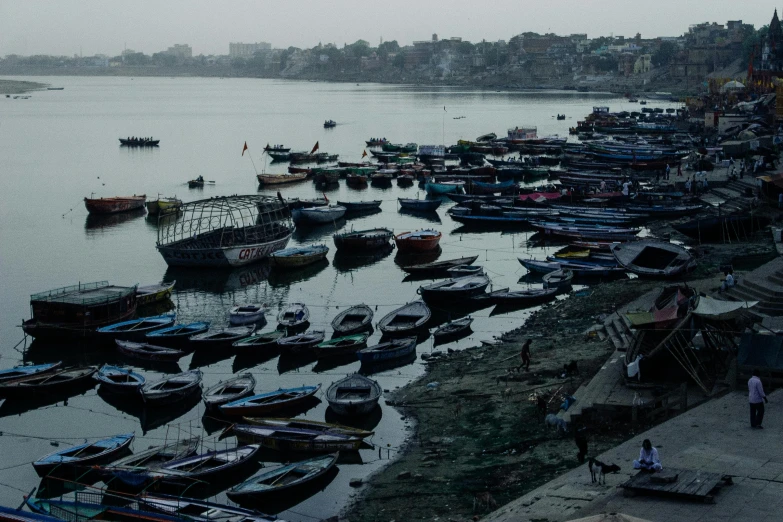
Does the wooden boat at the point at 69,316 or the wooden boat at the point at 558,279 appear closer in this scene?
the wooden boat at the point at 69,316

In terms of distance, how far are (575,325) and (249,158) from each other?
66.0 m

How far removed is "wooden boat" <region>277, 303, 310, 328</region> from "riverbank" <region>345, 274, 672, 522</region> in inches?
212

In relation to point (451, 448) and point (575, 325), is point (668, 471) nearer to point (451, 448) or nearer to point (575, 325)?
point (451, 448)

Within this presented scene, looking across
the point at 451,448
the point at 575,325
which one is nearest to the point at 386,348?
the point at 575,325

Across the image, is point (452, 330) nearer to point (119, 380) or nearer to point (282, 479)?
point (119, 380)

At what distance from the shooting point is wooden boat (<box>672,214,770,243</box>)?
39062 mm

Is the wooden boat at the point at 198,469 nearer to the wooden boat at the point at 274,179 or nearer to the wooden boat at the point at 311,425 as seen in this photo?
the wooden boat at the point at 311,425

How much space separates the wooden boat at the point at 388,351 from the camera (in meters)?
26.3

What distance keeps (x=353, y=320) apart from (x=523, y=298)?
6044 millimetres

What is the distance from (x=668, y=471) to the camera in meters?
13.9

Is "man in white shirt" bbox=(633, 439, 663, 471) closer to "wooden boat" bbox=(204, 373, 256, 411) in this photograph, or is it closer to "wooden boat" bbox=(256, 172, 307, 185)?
"wooden boat" bbox=(204, 373, 256, 411)

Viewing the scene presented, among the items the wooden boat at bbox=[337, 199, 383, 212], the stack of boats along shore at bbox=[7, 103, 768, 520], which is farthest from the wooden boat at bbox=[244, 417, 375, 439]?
the wooden boat at bbox=[337, 199, 383, 212]

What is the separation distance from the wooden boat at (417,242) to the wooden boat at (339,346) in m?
15.1

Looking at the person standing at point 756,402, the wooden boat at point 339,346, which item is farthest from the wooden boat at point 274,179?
the person standing at point 756,402
